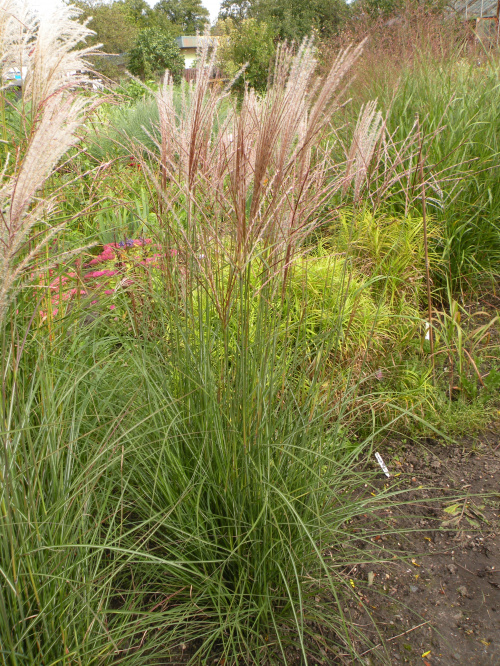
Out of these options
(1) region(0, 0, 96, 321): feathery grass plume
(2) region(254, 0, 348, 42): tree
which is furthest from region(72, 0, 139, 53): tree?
(1) region(0, 0, 96, 321): feathery grass plume

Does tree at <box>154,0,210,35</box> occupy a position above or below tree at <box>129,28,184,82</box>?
above

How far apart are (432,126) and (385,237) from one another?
1.06m

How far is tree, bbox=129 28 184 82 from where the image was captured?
105 feet

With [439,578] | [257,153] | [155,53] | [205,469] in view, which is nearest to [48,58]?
[257,153]

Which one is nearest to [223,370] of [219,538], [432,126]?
[219,538]

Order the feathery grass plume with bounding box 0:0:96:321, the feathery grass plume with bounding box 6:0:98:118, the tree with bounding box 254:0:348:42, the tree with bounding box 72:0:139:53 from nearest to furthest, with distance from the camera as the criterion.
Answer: the feathery grass plume with bounding box 0:0:96:321
the feathery grass plume with bounding box 6:0:98:118
the tree with bounding box 254:0:348:42
the tree with bounding box 72:0:139:53

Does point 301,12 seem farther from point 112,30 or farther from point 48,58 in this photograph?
point 48,58

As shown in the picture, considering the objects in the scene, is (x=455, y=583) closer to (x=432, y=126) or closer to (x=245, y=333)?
(x=245, y=333)

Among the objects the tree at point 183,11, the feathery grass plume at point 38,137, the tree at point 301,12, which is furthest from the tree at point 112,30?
the feathery grass plume at point 38,137

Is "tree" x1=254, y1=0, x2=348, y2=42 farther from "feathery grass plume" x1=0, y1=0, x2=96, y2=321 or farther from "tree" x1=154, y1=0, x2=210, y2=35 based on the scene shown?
"feathery grass plume" x1=0, y1=0, x2=96, y2=321

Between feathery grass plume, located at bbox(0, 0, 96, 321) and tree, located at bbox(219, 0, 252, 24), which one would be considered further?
tree, located at bbox(219, 0, 252, 24)

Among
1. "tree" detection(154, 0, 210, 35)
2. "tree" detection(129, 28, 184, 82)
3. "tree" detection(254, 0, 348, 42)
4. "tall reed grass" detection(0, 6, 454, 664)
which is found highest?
"tree" detection(154, 0, 210, 35)

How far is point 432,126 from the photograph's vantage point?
406cm

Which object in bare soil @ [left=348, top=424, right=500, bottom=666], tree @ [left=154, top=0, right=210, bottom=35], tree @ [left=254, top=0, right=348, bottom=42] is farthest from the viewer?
tree @ [left=154, top=0, right=210, bottom=35]
